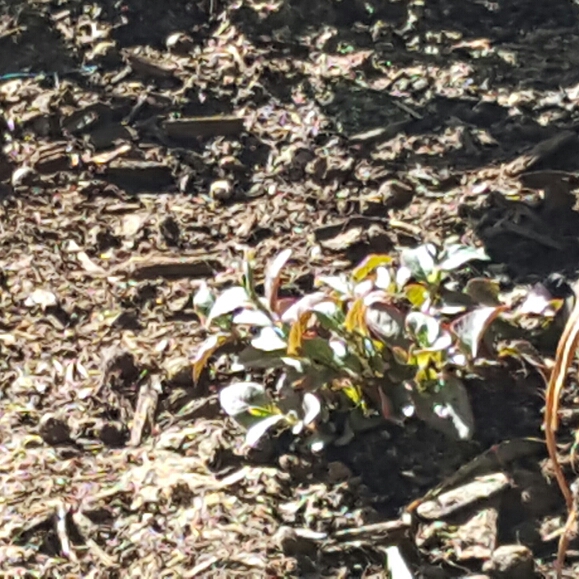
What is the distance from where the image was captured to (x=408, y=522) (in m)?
1.92

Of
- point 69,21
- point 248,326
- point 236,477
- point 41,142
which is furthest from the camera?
point 69,21

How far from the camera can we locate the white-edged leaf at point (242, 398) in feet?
6.61

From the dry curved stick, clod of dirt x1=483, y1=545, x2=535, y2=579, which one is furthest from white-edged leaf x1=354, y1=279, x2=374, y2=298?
clod of dirt x1=483, y1=545, x2=535, y2=579

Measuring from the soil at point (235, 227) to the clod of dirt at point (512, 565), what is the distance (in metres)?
0.02

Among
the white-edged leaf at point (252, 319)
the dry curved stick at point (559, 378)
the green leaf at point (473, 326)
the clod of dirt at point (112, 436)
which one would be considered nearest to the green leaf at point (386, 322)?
the green leaf at point (473, 326)

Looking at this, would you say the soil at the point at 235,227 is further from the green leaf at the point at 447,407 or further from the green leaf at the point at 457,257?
the green leaf at the point at 457,257

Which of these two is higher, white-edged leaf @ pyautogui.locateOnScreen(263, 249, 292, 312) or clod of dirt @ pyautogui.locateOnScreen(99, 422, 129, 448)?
white-edged leaf @ pyautogui.locateOnScreen(263, 249, 292, 312)

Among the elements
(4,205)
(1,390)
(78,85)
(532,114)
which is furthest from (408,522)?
(78,85)

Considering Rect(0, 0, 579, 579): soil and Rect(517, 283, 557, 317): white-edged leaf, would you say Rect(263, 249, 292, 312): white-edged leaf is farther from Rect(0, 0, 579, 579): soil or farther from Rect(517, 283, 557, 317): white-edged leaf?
Rect(517, 283, 557, 317): white-edged leaf

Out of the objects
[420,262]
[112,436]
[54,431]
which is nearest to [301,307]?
[420,262]

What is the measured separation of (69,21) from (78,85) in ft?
1.05

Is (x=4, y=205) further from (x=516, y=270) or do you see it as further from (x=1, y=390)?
(x=516, y=270)

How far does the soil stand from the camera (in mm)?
1980

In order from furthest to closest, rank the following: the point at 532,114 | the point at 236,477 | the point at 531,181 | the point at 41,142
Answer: the point at 41,142, the point at 532,114, the point at 531,181, the point at 236,477
